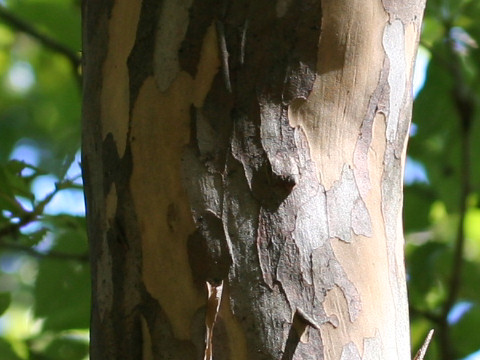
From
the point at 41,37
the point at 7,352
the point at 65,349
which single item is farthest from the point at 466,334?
the point at 41,37

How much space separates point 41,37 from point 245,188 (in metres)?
1.71

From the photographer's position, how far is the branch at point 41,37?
2217 millimetres

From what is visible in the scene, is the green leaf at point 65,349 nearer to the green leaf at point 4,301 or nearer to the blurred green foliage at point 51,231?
the blurred green foliage at point 51,231

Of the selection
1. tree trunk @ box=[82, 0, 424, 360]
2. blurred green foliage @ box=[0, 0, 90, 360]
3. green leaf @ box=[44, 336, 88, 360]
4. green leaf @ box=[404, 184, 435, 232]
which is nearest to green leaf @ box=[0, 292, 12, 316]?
blurred green foliage @ box=[0, 0, 90, 360]

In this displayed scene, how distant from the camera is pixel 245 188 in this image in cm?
73

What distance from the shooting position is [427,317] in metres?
1.89

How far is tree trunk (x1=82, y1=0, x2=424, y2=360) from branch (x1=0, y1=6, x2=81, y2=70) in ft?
4.80

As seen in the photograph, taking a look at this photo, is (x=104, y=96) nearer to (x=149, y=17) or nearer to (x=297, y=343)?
(x=149, y=17)

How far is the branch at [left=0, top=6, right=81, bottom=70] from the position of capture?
2217 mm

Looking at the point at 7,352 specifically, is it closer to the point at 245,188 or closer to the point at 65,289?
the point at 65,289

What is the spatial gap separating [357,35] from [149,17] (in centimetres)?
22

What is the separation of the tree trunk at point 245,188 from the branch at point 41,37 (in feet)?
4.80

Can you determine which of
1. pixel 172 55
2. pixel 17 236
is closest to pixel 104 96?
pixel 172 55

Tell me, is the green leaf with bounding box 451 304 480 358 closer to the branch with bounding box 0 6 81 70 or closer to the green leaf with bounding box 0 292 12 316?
the green leaf with bounding box 0 292 12 316
